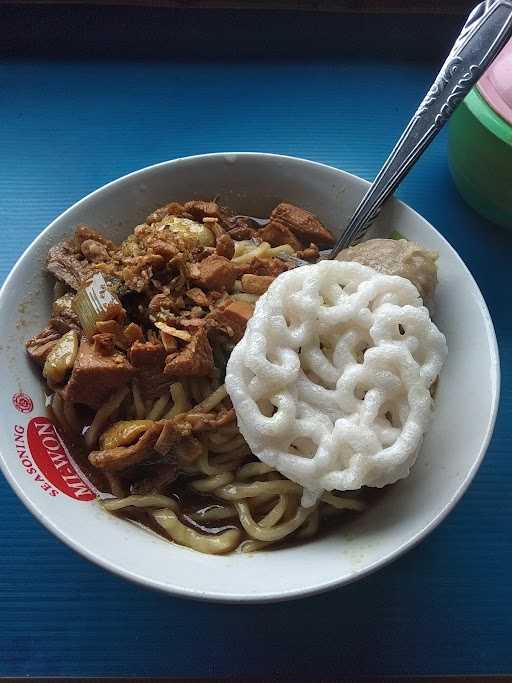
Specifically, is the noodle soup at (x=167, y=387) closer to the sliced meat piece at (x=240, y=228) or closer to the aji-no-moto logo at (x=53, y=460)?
the aji-no-moto logo at (x=53, y=460)

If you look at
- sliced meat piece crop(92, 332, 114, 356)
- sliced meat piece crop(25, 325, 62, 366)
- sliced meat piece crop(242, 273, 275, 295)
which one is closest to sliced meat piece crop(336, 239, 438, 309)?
sliced meat piece crop(242, 273, 275, 295)

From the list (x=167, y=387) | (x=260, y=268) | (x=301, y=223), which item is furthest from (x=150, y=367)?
(x=301, y=223)

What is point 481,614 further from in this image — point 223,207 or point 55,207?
point 55,207

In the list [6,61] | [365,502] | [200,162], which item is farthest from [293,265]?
[6,61]

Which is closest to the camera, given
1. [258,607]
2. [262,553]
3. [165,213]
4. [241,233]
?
[262,553]

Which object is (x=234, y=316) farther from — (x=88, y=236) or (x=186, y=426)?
(x=88, y=236)
